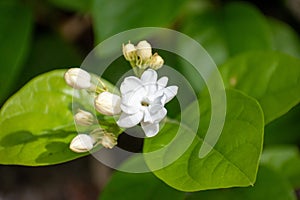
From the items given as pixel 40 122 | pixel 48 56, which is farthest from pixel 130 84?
pixel 48 56

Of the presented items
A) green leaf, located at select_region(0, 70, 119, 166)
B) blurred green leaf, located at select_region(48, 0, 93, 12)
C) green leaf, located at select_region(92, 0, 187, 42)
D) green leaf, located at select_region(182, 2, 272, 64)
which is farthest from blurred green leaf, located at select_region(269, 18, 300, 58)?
green leaf, located at select_region(0, 70, 119, 166)

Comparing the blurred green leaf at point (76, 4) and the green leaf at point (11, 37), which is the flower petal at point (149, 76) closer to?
the green leaf at point (11, 37)

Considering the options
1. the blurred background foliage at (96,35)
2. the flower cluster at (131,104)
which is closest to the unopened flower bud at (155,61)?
the flower cluster at (131,104)

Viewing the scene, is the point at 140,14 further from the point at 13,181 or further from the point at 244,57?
Result: the point at 13,181

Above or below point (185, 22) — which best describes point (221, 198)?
below

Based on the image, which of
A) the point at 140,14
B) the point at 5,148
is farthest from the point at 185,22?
the point at 5,148

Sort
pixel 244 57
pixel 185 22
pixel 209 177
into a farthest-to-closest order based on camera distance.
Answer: pixel 185 22, pixel 244 57, pixel 209 177
